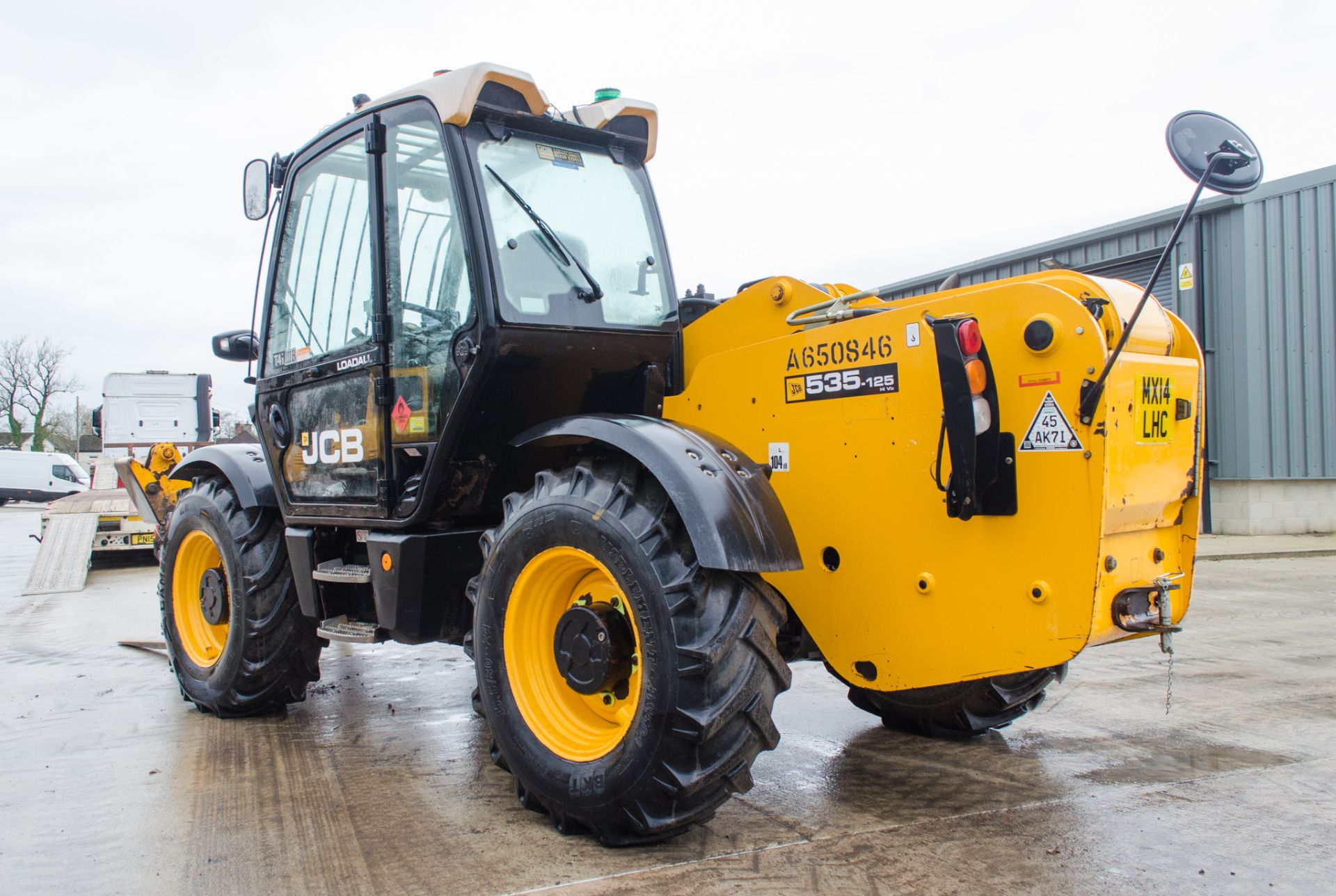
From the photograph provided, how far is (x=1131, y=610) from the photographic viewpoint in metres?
2.95

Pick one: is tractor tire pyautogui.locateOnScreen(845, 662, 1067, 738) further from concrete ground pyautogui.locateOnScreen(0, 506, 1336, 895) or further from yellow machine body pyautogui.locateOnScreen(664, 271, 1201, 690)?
yellow machine body pyautogui.locateOnScreen(664, 271, 1201, 690)

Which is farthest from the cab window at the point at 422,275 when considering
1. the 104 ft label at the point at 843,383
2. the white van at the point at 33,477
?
the white van at the point at 33,477

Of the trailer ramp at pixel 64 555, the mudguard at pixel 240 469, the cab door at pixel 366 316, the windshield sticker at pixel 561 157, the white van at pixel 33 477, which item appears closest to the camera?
the cab door at pixel 366 316

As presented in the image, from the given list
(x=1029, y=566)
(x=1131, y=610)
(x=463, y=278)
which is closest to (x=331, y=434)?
(x=463, y=278)

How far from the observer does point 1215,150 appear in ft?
9.67

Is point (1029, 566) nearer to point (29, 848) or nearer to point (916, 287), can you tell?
point (29, 848)

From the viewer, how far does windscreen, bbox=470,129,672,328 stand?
377cm

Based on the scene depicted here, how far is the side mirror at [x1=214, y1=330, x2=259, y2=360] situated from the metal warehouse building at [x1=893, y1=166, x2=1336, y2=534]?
459 inches

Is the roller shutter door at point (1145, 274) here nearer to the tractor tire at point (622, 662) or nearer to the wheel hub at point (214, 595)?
the wheel hub at point (214, 595)

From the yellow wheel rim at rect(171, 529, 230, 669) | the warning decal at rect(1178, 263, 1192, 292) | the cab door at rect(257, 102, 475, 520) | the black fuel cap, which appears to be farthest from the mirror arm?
the warning decal at rect(1178, 263, 1192, 292)

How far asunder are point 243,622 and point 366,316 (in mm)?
1664

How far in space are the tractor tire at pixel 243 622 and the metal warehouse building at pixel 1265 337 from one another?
11.9 m

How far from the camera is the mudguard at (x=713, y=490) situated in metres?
2.90

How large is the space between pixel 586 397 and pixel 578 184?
0.89 metres
